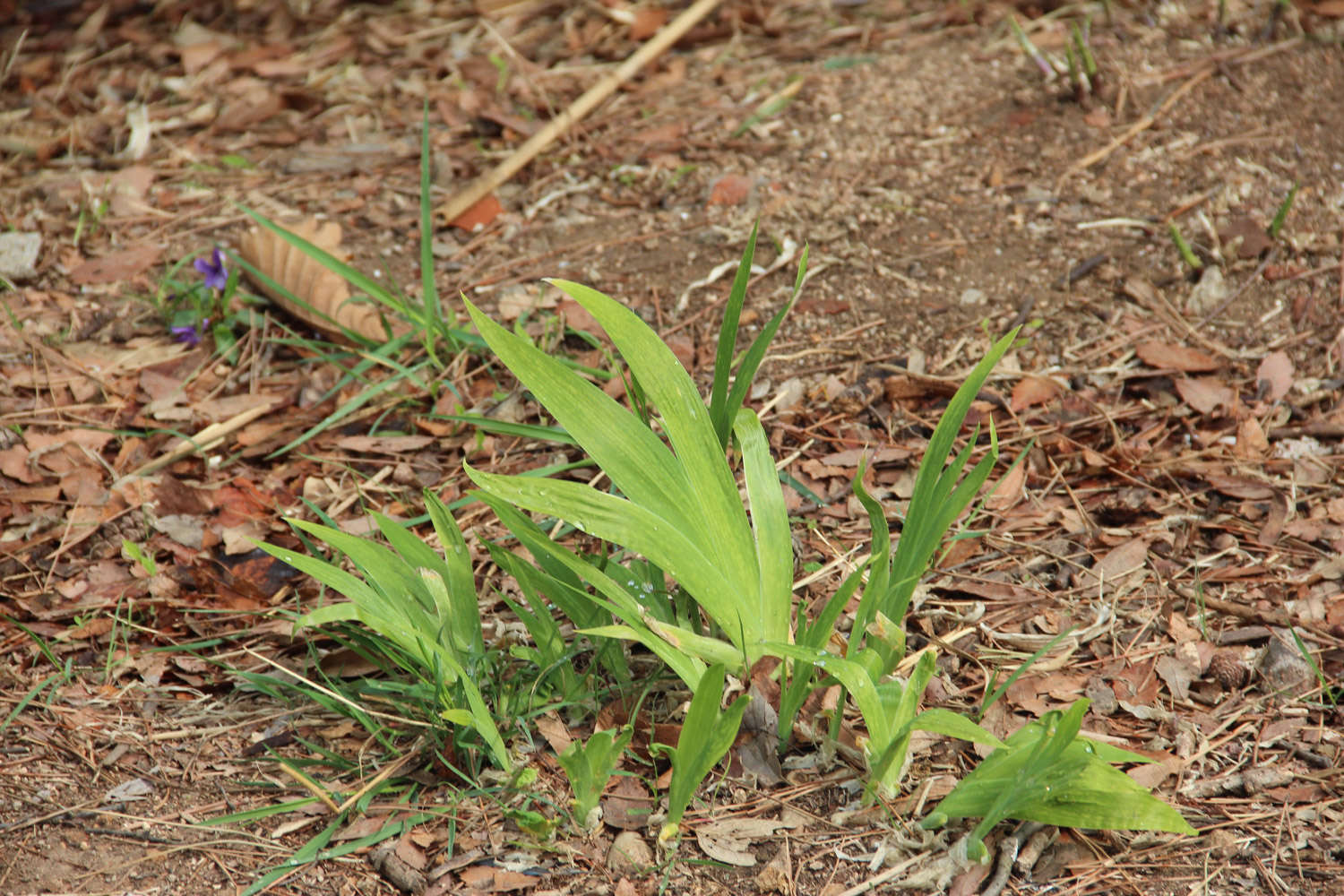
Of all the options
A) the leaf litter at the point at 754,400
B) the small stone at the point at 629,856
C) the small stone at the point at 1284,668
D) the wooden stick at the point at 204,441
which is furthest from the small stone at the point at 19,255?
the small stone at the point at 1284,668

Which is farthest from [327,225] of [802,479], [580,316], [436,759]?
[436,759]

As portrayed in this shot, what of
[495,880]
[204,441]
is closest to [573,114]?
[204,441]

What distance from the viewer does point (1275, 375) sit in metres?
2.20

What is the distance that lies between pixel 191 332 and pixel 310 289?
0.94 feet

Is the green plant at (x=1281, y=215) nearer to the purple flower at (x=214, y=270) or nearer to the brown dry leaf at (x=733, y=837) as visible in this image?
the brown dry leaf at (x=733, y=837)

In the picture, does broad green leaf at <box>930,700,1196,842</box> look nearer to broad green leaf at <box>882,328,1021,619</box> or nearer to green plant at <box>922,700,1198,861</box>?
green plant at <box>922,700,1198,861</box>

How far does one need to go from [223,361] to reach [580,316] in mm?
813

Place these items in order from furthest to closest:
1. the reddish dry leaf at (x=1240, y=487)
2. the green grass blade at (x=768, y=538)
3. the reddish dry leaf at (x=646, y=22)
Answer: the reddish dry leaf at (x=646, y=22) → the reddish dry leaf at (x=1240, y=487) → the green grass blade at (x=768, y=538)

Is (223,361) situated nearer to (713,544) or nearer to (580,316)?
(580,316)

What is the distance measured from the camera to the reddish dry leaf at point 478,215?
2.75 metres

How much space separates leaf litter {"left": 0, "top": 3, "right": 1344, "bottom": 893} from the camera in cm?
146

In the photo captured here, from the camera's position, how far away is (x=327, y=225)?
2.68 meters

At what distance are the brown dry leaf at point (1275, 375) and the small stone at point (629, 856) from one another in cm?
158

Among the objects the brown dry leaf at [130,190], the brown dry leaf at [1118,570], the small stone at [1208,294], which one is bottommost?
the brown dry leaf at [1118,570]
